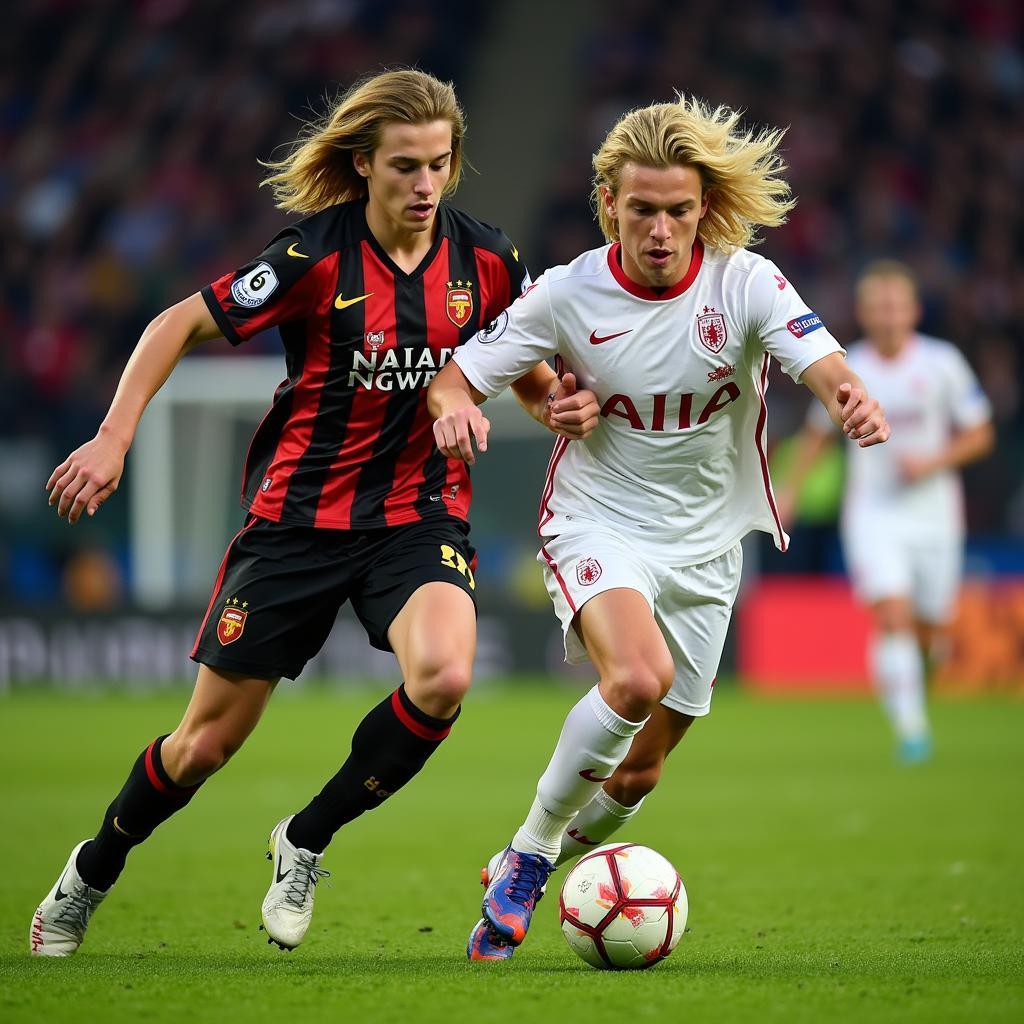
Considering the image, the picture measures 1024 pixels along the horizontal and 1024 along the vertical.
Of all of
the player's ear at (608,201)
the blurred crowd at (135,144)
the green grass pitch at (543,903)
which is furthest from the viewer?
the blurred crowd at (135,144)

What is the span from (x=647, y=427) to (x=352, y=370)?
851 millimetres

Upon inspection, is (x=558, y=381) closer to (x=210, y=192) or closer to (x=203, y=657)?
(x=203, y=657)

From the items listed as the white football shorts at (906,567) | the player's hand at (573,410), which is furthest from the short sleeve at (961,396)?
the player's hand at (573,410)

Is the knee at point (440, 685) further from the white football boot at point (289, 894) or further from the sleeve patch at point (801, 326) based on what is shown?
the sleeve patch at point (801, 326)

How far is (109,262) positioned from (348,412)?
50.7 feet

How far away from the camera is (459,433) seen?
439 cm

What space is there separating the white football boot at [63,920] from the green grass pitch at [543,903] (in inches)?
3.0

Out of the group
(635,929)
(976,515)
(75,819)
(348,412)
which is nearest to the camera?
(635,929)

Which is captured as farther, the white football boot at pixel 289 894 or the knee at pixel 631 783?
the knee at pixel 631 783

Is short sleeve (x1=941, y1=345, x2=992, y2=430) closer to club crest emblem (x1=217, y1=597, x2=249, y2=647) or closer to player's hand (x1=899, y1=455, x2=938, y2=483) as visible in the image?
player's hand (x1=899, y1=455, x2=938, y2=483)

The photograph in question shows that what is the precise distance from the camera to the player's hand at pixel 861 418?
4.36 meters

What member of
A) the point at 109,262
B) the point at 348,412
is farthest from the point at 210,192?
the point at 348,412

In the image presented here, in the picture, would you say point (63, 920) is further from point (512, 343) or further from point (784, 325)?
point (784, 325)

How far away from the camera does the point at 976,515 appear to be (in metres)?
15.0
